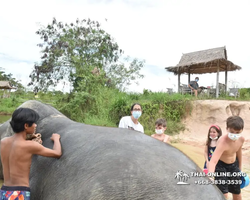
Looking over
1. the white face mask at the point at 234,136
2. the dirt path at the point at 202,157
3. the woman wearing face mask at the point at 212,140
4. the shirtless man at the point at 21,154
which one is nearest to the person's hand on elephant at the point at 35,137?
the shirtless man at the point at 21,154

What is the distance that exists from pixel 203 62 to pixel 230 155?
11.3 metres

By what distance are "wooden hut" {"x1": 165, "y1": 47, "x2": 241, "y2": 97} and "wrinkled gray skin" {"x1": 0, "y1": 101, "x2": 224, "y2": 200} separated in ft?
40.3

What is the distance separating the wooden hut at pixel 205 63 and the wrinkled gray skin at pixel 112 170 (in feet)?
40.3

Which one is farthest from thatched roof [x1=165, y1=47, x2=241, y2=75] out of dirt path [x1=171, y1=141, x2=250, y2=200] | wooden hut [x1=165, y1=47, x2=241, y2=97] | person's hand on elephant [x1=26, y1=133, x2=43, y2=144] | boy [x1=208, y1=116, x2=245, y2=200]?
person's hand on elephant [x1=26, y1=133, x2=43, y2=144]

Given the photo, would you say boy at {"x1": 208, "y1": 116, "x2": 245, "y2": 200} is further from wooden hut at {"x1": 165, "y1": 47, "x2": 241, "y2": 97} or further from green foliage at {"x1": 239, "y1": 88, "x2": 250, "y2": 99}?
green foliage at {"x1": 239, "y1": 88, "x2": 250, "y2": 99}

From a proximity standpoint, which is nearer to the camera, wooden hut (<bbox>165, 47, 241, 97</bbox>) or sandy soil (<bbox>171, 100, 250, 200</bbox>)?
sandy soil (<bbox>171, 100, 250, 200</bbox>)

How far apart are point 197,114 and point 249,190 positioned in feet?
24.5

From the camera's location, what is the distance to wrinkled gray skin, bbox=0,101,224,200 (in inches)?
45.6

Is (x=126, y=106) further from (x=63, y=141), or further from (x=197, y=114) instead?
(x=63, y=141)

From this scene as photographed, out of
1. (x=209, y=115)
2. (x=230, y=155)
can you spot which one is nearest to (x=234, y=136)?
(x=230, y=155)

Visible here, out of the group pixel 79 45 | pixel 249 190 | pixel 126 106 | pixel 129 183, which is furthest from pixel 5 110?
pixel 129 183

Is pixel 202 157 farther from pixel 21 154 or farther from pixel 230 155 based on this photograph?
pixel 21 154

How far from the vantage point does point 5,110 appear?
21297 mm

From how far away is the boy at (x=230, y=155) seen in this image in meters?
2.48
